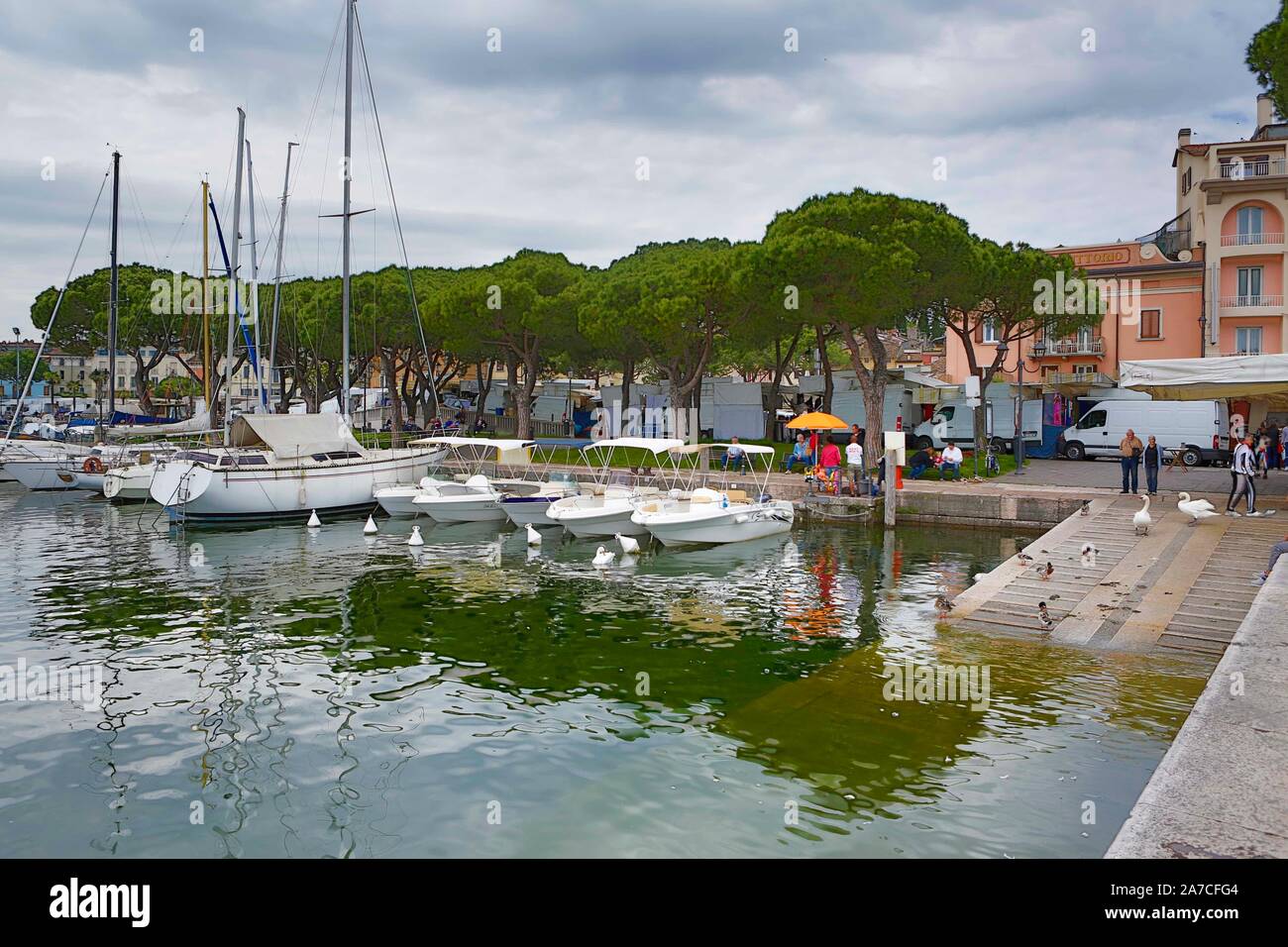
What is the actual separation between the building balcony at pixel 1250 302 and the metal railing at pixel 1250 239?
8.65 ft

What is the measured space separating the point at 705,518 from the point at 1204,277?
35608 mm

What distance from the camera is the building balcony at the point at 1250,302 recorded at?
45.1m

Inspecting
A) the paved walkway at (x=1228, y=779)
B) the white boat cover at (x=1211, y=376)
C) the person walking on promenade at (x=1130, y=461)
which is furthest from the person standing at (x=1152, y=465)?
the paved walkway at (x=1228, y=779)

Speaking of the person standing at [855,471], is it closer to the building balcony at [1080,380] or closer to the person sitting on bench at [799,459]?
the person sitting on bench at [799,459]

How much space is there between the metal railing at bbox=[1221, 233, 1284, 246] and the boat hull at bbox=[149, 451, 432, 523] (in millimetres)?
42166

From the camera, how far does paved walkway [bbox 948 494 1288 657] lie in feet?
46.0

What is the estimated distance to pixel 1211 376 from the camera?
67.9 ft

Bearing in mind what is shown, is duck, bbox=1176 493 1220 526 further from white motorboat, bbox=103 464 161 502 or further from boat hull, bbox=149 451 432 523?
white motorboat, bbox=103 464 161 502

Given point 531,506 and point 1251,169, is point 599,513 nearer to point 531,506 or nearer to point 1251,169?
point 531,506

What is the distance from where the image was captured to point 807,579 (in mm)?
20375

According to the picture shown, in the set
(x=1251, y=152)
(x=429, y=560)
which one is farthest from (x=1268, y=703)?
(x=1251, y=152)

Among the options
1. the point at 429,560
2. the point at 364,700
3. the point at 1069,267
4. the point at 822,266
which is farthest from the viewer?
the point at 1069,267
